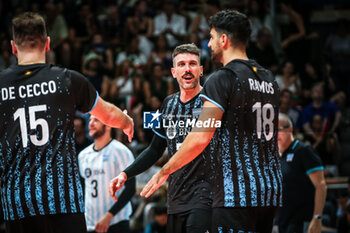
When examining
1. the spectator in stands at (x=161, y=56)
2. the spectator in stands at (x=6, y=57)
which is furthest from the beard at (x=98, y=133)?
the spectator in stands at (x=6, y=57)

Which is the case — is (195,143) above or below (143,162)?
above

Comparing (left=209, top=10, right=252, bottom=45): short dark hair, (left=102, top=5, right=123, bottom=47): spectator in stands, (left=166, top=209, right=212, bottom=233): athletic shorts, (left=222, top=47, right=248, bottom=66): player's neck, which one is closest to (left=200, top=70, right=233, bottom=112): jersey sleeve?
(left=222, top=47, right=248, bottom=66): player's neck

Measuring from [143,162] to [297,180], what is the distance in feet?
8.42

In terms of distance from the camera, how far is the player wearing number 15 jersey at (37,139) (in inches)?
174

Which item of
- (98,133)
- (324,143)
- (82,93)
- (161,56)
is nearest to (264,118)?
(82,93)

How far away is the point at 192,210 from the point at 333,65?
34.9ft

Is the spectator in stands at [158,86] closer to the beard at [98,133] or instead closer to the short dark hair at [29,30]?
the beard at [98,133]

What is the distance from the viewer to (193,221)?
5.80 m

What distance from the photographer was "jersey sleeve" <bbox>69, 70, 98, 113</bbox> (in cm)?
453

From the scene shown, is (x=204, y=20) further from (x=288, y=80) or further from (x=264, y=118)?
(x=264, y=118)

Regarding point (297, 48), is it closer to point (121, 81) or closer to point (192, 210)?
point (121, 81)

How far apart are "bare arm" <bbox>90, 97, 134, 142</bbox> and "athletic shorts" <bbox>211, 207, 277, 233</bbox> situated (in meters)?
1.19

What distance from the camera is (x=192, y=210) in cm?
586

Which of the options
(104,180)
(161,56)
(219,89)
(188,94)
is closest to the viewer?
(219,89)
